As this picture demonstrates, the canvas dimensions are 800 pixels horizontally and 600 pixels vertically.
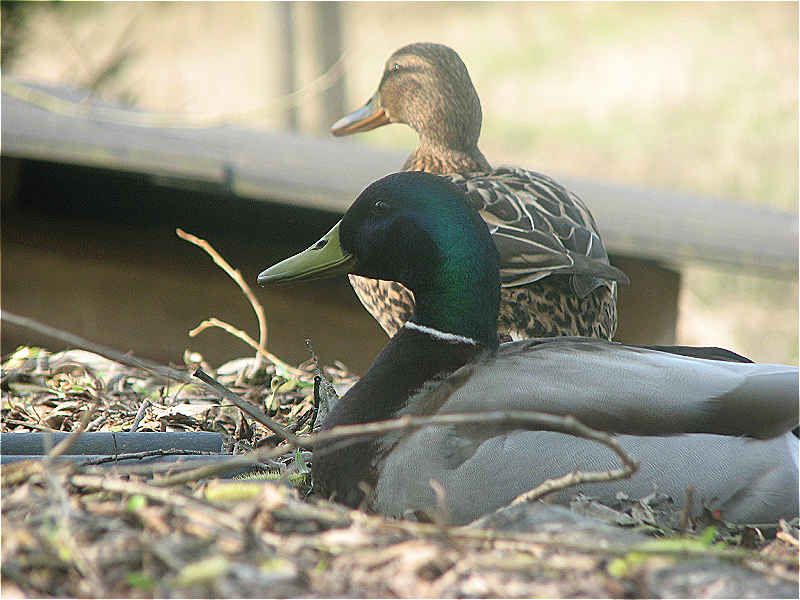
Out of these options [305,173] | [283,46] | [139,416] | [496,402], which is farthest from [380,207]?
[283,46]

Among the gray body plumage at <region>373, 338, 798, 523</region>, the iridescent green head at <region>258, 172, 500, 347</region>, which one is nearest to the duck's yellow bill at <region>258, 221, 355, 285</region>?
the iridescent green head at <region>258, 172, 500, 347</region>

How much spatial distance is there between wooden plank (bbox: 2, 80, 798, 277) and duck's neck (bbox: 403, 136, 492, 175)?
56cm

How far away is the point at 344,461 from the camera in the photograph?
2.44m

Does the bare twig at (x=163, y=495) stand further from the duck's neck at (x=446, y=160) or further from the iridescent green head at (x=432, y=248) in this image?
the duck's neck at (x=446, y=160)

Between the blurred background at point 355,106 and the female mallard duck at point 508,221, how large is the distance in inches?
18.8

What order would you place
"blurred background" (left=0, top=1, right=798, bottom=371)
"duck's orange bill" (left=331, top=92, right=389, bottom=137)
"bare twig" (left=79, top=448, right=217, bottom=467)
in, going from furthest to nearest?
"blurred background" (left=0, top=1, right=798, bottom=371) → "duck's orange bill" (left=331, top=92, right=389, bottom=137) → "bare twig" (left=79, top=448, right=217, bottom=467)

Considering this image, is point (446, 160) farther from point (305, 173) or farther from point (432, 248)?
point (432, 248)

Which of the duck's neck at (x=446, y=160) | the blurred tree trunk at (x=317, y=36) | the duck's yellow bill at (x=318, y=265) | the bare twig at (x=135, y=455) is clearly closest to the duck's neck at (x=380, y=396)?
the duck's yellow bill at (x=318, y=265)

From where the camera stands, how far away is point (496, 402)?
2.41 meters

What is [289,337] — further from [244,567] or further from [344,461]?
[244,567]

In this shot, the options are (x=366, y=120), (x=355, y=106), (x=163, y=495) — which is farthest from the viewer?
(x=355, y=106)

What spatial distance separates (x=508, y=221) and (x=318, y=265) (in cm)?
65

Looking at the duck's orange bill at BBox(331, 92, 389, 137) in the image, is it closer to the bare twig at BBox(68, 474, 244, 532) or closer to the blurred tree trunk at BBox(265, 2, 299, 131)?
the bare twig at BBox(68, 474, 244, 532)

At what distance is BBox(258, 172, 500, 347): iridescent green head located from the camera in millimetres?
2631
